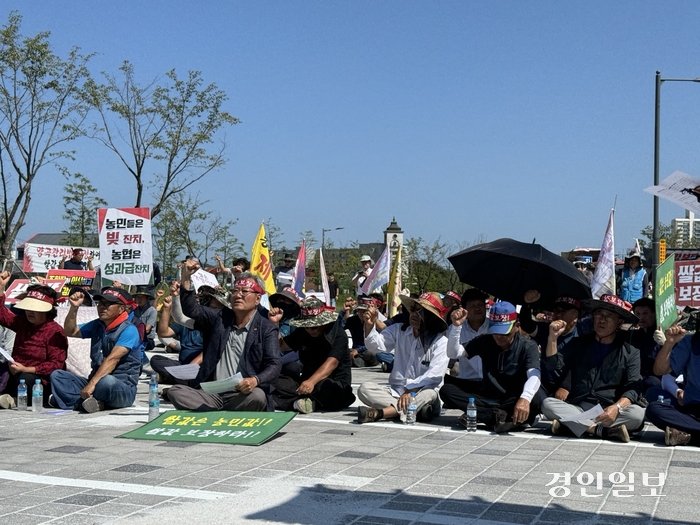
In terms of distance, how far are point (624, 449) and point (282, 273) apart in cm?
1223

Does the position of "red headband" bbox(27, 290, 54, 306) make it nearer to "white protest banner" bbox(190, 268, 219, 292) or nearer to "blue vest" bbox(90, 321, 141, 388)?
"blue vest" bbox(90, 321, 141, 388)

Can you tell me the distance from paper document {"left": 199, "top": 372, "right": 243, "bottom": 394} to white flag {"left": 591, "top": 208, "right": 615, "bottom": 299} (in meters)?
7.76

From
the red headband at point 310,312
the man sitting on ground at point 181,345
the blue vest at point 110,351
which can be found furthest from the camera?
the man sitting on ground at point 181,345

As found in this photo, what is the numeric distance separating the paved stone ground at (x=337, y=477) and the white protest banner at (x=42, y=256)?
43.9ft

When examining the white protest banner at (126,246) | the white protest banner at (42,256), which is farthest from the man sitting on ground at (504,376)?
the white protest banner at (42,256)

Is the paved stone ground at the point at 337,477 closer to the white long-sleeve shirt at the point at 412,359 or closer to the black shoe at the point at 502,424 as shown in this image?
the black shoe at the point at 502,424

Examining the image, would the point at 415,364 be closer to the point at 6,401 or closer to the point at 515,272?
the point at 515,272

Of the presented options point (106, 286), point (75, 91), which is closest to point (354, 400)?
point (106, 286)

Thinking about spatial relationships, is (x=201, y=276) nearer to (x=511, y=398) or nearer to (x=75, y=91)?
(x=511, y=398)

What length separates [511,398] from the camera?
8.70m

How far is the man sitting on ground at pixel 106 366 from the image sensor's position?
9.76m

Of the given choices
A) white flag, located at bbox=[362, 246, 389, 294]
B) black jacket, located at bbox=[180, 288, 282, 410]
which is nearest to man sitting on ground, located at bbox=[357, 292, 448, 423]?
black jacket, located at bbox=[180, 288, 282, 410]

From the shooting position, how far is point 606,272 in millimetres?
14797

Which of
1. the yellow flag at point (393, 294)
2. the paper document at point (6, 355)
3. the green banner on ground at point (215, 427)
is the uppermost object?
the yellow flag at point (393, 294)
